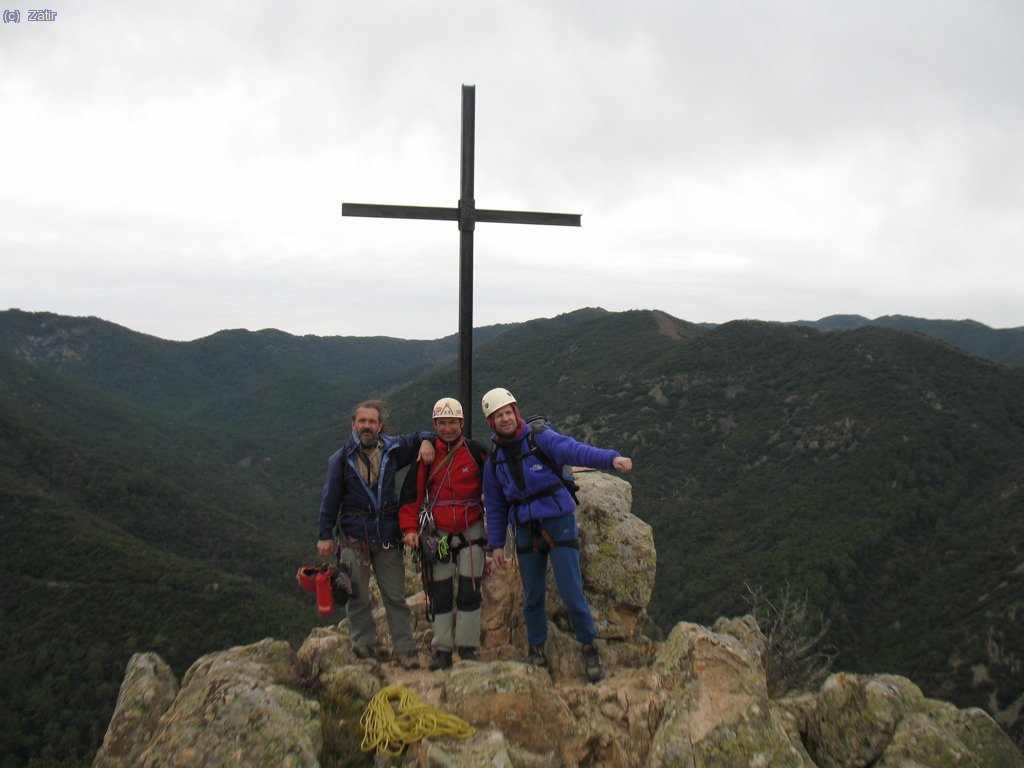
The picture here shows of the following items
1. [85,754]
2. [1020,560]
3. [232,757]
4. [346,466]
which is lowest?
[85,754]

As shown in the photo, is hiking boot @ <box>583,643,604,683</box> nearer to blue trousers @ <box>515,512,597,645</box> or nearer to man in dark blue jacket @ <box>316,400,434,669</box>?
blue trousers @ <box>515,512,597,645</box>

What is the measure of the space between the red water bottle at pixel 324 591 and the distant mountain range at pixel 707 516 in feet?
129

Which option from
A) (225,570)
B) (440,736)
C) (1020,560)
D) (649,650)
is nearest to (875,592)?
(1020,560)

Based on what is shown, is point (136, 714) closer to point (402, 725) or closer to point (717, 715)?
point (402, 725)

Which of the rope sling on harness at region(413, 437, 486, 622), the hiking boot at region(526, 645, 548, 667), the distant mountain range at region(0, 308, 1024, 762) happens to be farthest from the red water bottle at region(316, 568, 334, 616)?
the distant mountain range at region(0, 308, 1024, 762)

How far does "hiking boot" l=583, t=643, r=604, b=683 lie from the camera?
5.04 metres

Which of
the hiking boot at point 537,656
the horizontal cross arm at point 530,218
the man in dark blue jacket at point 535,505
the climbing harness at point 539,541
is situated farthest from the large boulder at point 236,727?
the horizontal cross arm at point 530,218

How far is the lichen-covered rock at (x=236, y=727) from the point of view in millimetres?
3223

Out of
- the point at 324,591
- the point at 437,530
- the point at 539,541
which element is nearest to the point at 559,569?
the point at 539,541

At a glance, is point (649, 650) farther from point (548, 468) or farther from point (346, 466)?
point (346, 466)

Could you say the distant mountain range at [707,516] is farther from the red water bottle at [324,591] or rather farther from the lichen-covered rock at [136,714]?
the red water bottle at [324,591]

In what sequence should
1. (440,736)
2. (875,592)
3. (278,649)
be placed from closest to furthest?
(440,736) → (278,649) → (875,592)

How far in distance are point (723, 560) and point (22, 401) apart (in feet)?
381

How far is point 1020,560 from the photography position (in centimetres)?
3969
